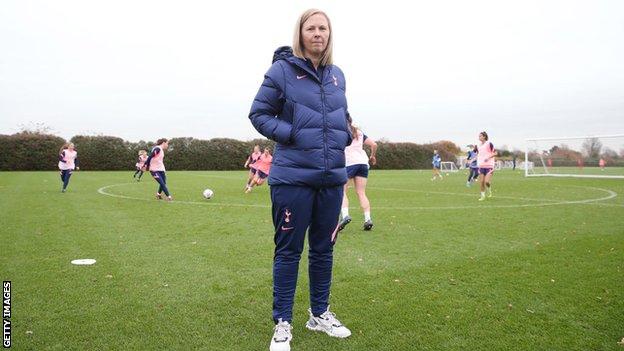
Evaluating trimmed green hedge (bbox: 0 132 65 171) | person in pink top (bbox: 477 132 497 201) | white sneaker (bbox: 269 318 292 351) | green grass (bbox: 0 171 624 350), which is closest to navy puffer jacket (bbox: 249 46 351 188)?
white sneaker (bbox: 269 318 292 351)

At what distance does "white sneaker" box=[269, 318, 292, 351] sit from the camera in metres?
3.28

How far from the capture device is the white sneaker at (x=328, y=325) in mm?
3600

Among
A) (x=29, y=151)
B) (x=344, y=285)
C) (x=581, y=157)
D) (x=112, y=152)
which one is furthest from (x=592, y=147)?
(x=29, y=151)

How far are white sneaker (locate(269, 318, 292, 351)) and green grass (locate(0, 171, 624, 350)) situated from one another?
0.38 ft

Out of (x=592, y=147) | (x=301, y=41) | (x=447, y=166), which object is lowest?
(x=447, y=166)

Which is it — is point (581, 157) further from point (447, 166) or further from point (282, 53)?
point (282, 53)

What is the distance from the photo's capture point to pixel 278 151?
3498 mm

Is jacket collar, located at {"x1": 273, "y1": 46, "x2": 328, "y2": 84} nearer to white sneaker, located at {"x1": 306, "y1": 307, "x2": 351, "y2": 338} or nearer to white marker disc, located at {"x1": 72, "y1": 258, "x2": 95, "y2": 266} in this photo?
white sneaker, located at {"x1": 306, "y1": 307, "x2": 351, "y2": 338}

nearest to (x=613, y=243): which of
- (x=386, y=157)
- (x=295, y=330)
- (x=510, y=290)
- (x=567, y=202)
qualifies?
(x=510, y=290)

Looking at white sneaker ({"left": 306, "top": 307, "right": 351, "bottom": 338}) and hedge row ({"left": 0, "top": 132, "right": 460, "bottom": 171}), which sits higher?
hedge row ({"left": 0, "top": 132, "right": 460, "bottom": 171})

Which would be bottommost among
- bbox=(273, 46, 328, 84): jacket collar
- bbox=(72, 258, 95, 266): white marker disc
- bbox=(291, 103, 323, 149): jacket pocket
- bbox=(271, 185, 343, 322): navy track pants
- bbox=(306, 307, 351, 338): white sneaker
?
bbox=(306, 307, 351, 338): white sneaker

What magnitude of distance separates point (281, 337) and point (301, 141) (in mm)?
1389

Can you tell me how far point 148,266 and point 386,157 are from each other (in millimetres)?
51825

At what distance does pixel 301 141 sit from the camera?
336cm
